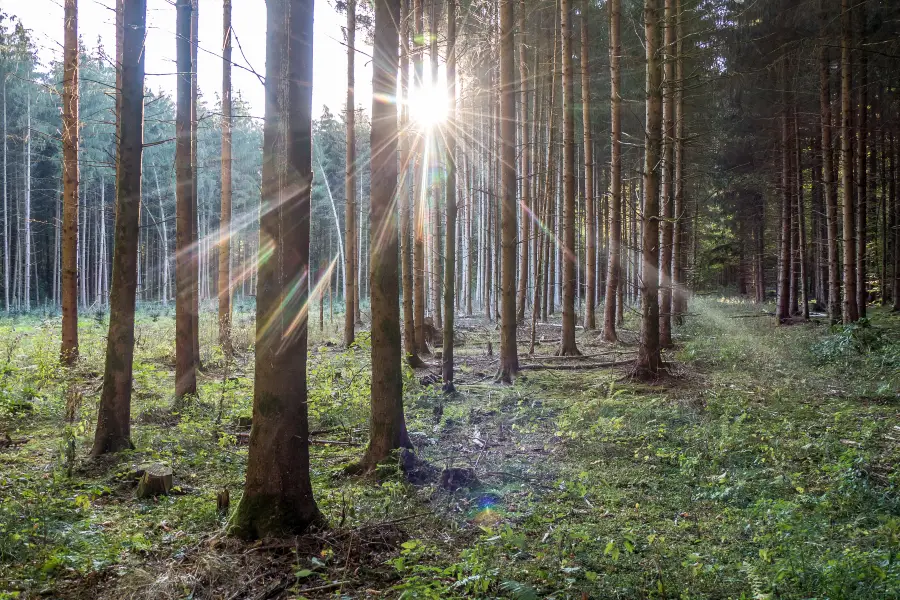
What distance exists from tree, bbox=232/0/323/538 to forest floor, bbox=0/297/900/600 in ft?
1.11

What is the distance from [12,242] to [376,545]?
43758mm

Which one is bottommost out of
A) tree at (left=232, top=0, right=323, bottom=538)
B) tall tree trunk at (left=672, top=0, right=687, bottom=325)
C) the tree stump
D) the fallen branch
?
the tree stump

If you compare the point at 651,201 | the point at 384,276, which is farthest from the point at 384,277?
the point at 651,201

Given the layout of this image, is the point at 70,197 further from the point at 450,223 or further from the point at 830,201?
the point at 830,201

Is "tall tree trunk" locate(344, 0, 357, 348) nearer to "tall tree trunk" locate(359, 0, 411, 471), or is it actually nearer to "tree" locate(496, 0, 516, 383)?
"tree" locate(496, 0, 516, 383)

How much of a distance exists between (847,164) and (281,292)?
571 inches

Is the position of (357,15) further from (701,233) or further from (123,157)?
(701,233)

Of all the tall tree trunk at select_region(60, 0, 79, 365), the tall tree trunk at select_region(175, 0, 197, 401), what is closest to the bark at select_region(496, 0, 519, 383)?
the tall tree trunk at select_region(175, 0, 197, 401)

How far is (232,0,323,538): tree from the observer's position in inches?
169

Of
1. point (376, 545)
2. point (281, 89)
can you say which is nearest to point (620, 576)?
point (376, 545)

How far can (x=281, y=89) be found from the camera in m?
4.31

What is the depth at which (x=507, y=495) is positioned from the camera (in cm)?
543

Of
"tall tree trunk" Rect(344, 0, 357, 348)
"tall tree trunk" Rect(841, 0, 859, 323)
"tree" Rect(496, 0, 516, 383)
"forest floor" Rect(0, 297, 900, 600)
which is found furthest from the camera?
"tall tree trunk" Rect(344, 0, 357, 348)

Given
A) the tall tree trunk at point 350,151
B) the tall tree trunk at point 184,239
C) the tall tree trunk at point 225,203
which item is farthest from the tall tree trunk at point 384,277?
the tall tree trunk at point 350,151
